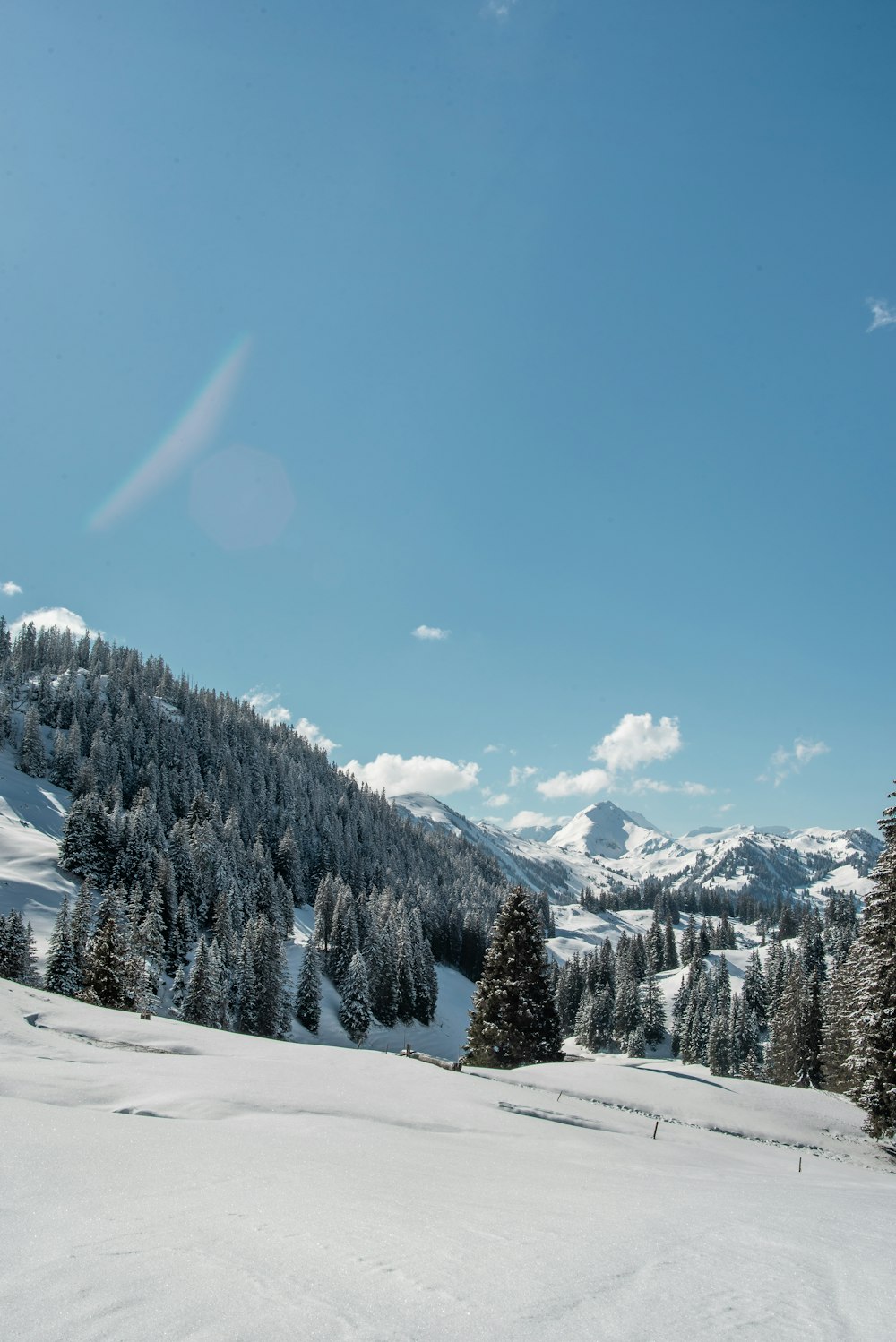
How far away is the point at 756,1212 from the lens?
26.8 feet

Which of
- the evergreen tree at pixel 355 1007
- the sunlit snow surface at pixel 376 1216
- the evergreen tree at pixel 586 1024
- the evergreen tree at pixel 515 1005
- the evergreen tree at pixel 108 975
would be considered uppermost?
the sunlit snow surface at pixel 376 1216

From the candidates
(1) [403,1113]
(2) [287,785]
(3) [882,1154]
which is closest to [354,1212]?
(1) [403,1113]

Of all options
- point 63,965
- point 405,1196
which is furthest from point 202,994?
point 405,1196

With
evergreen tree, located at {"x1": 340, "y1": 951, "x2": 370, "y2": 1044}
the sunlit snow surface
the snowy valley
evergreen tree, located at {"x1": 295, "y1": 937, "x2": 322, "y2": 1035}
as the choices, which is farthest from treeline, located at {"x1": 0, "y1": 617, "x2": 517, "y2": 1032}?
the sunlit snow surface

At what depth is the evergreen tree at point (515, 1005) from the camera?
103ft

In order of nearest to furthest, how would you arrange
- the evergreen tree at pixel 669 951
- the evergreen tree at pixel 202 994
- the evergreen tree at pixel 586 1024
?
the evergreen tree at pixel 202 994
the evergreen tree at pixel 586 1024
the evergreen tree at pixel 669 951

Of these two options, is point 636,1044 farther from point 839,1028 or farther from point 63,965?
point 63,965

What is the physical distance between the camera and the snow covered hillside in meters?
3.96

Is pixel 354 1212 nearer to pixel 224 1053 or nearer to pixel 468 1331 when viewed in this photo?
pixel 468 1331

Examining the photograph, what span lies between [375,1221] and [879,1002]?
24661 millimetres

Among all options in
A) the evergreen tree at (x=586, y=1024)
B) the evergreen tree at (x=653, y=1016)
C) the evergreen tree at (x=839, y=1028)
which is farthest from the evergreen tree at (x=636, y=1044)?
the evergreen tree at (x=839, y=1028)

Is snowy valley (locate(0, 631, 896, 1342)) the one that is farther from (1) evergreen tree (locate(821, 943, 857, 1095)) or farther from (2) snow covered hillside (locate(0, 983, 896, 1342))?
(1) evergreen tree (locate(821, 943, 857, 1095))

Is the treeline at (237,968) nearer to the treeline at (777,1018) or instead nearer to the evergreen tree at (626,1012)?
the evergreen tree at (626,1012)

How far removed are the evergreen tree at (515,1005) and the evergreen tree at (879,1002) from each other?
42.5ft
